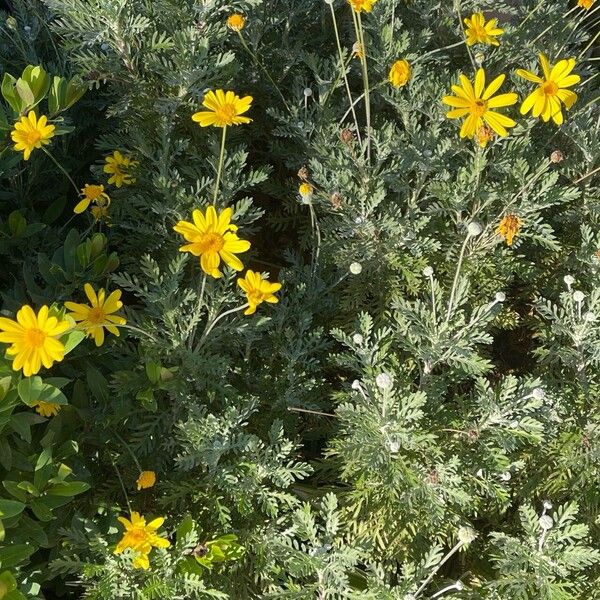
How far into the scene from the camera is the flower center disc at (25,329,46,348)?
3.36ft

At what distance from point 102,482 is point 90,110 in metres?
0.98

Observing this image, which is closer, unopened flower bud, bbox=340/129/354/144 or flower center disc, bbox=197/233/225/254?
flower center disc, bbox=197/233/225/254

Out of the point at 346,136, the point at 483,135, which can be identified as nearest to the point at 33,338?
the point at 346,136

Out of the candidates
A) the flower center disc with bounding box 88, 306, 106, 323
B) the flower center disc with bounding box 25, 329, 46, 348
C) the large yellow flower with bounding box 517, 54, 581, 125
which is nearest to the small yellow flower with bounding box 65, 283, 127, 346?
the flower center disc with bounding box 88, 306, 106, 323

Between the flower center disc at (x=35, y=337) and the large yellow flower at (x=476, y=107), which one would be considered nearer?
the flower center disc at (x=35, y=337)

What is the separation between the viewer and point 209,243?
120cm

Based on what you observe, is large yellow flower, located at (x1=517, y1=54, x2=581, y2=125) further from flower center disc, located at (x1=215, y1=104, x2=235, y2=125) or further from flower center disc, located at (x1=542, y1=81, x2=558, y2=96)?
flower center disc, located at (x1=215, y1=104, x2=235, y2=125)

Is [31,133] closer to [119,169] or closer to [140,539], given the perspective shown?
[119,169]

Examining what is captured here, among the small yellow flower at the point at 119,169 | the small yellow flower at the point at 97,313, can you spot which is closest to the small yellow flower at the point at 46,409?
the small yellow flower at the point at 97,313

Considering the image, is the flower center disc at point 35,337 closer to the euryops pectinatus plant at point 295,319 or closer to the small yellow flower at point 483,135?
the euryops pectinatus plant at point 295,319

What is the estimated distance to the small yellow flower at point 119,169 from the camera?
1.52 m

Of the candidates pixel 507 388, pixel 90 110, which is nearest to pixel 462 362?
pixel 507 388

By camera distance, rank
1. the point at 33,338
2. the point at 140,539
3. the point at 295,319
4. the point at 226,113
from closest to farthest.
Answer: the point at 33,338 → the point at 140,539 → the point at 226,113 → the point at 295,319

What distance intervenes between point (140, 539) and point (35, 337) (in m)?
0.40
